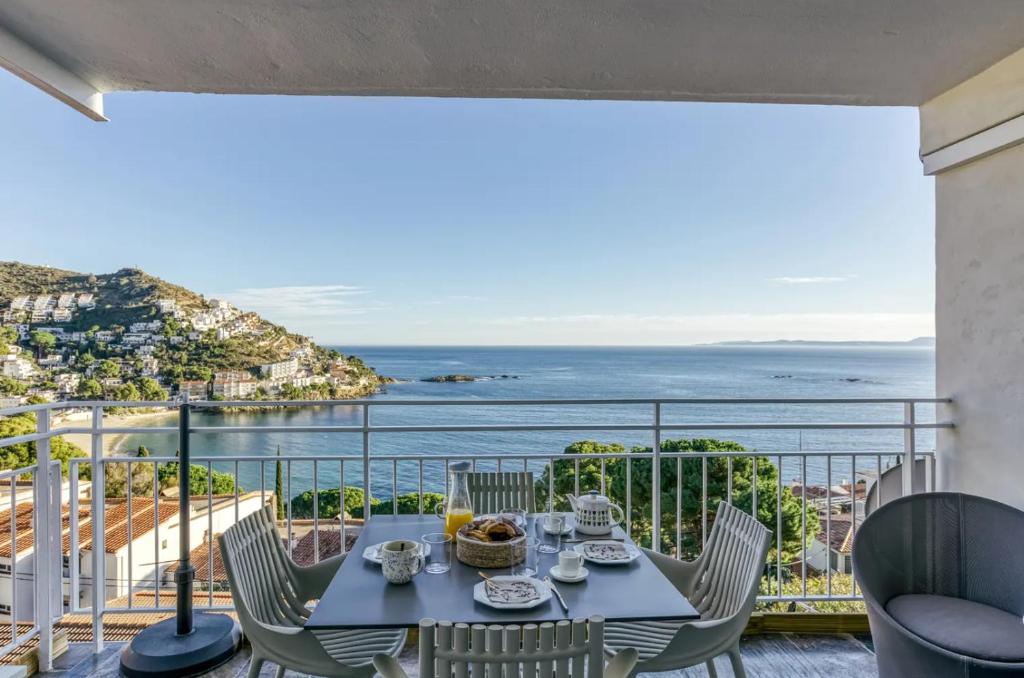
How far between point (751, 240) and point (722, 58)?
2226 centimetres

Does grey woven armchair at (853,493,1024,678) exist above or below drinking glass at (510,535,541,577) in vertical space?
below

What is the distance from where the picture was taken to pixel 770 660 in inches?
97.1

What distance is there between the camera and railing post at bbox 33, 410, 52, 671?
2.34m

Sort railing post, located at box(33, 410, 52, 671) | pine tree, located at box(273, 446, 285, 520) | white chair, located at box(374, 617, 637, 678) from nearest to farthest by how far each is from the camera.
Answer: white chair, located at box(374, 617, 637, 678) < railing post, located at box(33, 410, 52, 671) < pine tree, located at box(273, 446, 285, 520)

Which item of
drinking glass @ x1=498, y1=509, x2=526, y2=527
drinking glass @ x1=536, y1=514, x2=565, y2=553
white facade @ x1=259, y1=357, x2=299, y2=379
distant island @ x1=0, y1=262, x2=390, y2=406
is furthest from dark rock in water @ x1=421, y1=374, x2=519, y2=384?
drinking glass @ x1=536, y1=514, x2=565, y2=553

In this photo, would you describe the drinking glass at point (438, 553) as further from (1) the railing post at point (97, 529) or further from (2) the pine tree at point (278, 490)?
(1) the railing post at point (97, 529)

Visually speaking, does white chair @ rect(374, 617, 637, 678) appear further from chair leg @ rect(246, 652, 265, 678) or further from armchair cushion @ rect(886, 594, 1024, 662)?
armchair cushion @ rect(886, 594, 1024, 662)

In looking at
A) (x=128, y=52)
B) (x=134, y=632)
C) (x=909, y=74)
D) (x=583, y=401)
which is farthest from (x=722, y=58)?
(x=134, y=632)

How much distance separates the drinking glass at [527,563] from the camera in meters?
1.61

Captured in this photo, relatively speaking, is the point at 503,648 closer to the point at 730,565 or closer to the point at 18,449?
the point at 730,565

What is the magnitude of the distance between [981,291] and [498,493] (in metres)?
2.47

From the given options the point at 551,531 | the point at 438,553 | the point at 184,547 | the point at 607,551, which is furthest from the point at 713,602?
the point at 184,547

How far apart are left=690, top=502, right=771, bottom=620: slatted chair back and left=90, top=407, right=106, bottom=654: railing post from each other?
8.60ft

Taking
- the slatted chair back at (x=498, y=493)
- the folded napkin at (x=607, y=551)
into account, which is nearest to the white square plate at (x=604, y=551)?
the folded napkin at (x=607, y=551)
